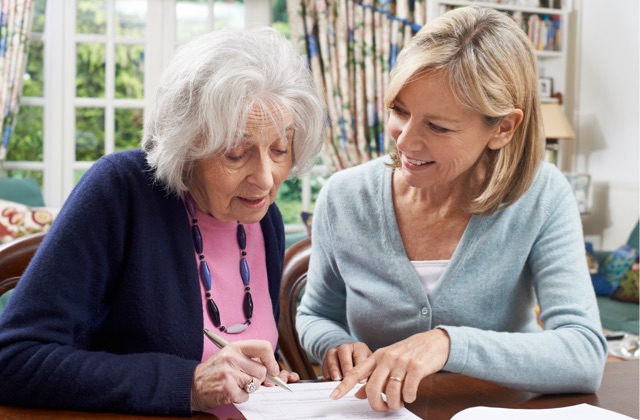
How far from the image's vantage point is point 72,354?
3.44 feet

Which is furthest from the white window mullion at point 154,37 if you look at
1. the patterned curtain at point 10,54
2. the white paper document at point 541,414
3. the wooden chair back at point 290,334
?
the white paper document at point 541,414

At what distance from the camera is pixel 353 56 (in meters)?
4.99

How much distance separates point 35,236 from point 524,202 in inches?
35.8

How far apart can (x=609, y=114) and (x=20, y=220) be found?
3.75 metres

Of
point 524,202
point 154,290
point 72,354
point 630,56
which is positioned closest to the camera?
point 72,354

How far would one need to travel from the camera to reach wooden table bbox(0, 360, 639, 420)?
3.40ft

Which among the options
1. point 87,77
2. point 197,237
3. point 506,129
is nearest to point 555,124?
point 87,77

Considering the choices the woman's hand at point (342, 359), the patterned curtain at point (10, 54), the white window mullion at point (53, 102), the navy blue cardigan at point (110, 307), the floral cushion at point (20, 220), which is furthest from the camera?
the white window mullion at point (53, 102)

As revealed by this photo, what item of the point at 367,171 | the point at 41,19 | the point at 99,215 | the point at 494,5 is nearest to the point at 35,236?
the point at 99,215

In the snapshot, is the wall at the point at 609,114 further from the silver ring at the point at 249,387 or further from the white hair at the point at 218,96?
the silver ring at the point at 249,387

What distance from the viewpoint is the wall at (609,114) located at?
4.96m

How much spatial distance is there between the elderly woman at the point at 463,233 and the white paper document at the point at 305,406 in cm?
12

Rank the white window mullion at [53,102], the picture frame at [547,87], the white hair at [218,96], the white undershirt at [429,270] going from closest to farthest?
1. the white hair at [218,96]
2. the white undershirt at [429,270]
3. the white window mullion at [53,102]
4. the picture frame at [547,87]

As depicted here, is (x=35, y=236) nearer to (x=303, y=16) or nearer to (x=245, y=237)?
(x=245, y=237)
